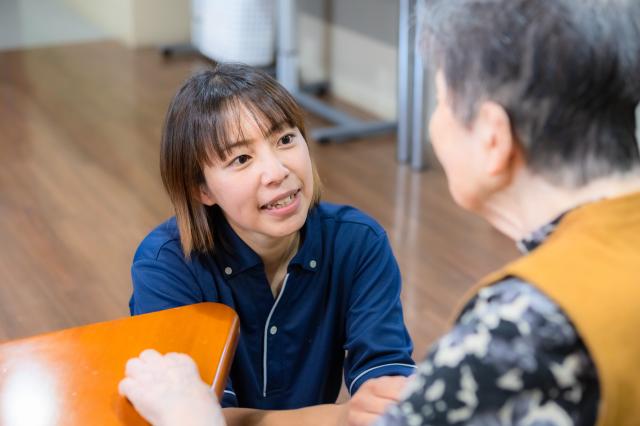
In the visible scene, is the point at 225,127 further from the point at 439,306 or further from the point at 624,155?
the point at 439,306

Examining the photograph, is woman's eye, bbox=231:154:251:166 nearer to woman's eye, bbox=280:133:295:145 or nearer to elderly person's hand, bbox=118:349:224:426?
woman's eye, bbox=280:133:295:145

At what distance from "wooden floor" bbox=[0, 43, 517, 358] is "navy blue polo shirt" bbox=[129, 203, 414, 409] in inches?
33.1

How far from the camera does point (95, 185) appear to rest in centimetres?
338

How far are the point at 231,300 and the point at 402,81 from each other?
2231 mm

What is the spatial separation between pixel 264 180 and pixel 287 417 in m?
0.36

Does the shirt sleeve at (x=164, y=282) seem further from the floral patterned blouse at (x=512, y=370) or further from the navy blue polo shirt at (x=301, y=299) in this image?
the floral patterned blouse at (x=512, y=370)

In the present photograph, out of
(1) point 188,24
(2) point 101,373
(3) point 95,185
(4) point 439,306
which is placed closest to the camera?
(2) point 101,373

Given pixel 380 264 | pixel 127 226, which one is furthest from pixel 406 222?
pixel 380 264

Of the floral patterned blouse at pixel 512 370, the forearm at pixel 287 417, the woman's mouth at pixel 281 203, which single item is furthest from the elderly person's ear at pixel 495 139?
the woman's mouth at pixel 281 203

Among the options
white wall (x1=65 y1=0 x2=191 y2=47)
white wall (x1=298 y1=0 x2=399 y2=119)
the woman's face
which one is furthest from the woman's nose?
white wall (x1=65 y1=0 x2=191 y2=47)

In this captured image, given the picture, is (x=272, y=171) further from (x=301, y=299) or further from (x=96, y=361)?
(x=96, y=361)

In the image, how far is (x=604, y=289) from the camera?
2.47ft

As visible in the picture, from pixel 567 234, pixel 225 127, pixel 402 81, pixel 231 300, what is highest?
pixel 567 234

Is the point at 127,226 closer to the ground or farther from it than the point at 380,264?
closer to the ground
